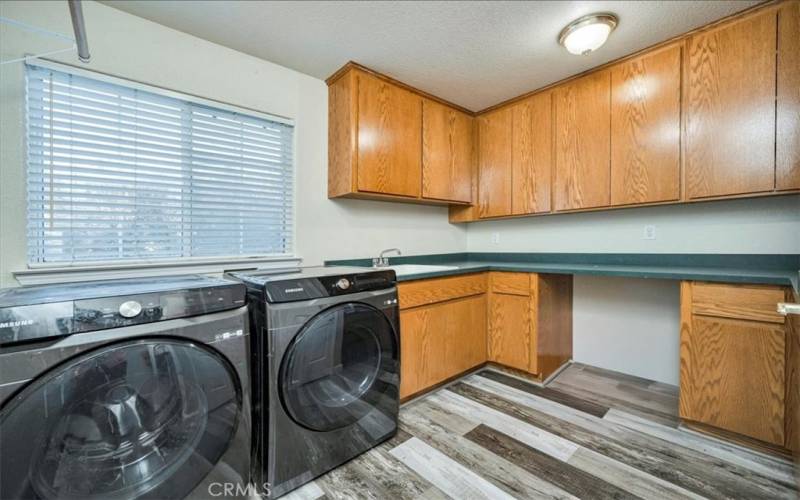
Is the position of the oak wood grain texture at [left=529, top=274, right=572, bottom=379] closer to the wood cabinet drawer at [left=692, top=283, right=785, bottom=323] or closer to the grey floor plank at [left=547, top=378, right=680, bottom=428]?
the grey floor plank at [left=547, top=378, right=680, bottom=428]

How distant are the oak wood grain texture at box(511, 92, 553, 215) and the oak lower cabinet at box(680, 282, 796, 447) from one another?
1.17 meters

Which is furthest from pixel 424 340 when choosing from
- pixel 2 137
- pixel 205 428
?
pixel 2 137

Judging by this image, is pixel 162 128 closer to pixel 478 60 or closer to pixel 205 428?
pixel 205 428

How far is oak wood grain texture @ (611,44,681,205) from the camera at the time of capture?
1944 mm

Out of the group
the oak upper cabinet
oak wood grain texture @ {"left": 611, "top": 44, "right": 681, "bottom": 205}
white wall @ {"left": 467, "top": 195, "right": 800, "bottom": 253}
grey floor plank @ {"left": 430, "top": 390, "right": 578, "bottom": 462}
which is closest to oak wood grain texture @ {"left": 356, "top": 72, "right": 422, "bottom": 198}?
the oak upper cabinet

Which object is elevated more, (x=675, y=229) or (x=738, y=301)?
(x=675, y=229)

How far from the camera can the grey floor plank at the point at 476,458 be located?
4.50 ft

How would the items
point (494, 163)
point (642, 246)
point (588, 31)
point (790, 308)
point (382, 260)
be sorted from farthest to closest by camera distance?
point (494, 163) → point (382, 260) → point (642, 246) → point (588, 31) → point (790, 308)

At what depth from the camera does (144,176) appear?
167cm

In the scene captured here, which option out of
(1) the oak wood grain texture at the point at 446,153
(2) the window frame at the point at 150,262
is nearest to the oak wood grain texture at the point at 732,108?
(1) the oak wood grain texture at the point at 446,153

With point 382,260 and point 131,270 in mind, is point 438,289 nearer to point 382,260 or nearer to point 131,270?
point 382,260

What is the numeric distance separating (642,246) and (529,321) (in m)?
1.01

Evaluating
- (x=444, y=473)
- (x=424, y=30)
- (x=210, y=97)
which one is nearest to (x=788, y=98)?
(x=424, y=30)

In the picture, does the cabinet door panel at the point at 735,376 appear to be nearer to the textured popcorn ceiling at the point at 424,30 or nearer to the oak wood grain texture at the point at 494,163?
the oak wood grain texture at the point at 494,163
